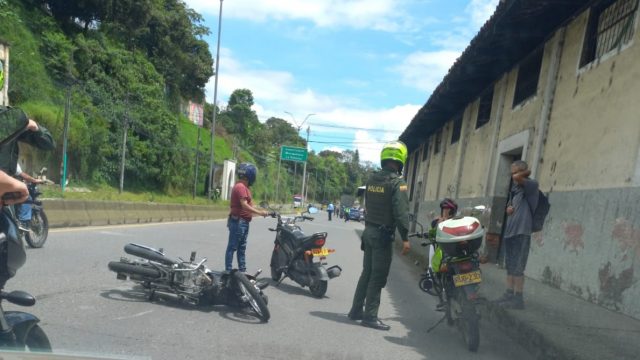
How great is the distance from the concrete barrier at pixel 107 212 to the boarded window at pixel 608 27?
1105cm

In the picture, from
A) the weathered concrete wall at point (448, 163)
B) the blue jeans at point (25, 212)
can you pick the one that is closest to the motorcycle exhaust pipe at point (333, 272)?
the blue jeans at point (25, 212)

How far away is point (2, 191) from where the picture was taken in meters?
2.51

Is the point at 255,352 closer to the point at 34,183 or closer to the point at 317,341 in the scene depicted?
the point at 317,341

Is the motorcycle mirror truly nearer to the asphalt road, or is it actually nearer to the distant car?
the asphalt road

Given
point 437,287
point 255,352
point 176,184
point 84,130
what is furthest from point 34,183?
point 176,184

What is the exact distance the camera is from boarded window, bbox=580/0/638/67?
754cm

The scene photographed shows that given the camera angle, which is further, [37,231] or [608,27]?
[37,231]

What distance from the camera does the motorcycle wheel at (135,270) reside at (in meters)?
5.93

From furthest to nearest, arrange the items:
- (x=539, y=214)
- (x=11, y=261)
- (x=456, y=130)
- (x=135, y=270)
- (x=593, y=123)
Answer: (x=456, y=130) → (x=593, y=123) → (x=539, y=214) → (x=135, y=270) → (x=11, y=261)

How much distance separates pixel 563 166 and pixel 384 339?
4.98m

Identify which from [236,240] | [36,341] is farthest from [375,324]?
[36,341]

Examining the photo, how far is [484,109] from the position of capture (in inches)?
593

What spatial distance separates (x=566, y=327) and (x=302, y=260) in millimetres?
3492

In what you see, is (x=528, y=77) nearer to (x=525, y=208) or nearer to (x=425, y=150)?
(x=525, y=208)
